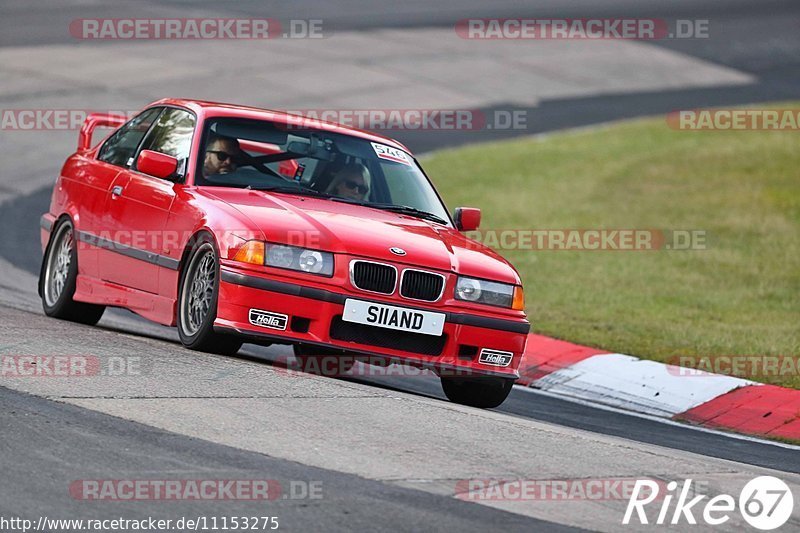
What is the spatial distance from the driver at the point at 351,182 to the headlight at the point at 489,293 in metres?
1.22

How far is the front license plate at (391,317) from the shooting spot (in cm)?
802

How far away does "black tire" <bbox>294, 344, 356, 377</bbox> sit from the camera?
823 cm

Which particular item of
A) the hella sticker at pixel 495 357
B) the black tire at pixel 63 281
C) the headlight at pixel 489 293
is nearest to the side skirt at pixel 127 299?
the black tire at pixel 63 281

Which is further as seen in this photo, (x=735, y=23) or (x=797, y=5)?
(x=797, y=5)

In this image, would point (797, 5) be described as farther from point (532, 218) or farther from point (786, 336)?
point (786, 336)

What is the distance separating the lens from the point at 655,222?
18391 mm

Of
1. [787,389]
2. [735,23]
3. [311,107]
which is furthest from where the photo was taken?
[735,23]

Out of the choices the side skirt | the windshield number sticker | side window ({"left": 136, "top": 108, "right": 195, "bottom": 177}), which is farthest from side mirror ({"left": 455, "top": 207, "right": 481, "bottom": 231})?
the side skirt

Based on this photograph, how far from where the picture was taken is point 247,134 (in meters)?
9.34

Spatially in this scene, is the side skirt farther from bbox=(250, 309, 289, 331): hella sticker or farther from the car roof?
the car roof

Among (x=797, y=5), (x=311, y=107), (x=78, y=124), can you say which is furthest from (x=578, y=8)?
(x=78, y=124)

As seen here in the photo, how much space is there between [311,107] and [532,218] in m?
7.02

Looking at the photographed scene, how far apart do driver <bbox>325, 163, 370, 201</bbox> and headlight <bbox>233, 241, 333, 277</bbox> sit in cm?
118

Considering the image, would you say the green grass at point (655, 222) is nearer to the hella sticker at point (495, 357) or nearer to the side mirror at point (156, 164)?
the hella sticker at point (495, 357)
